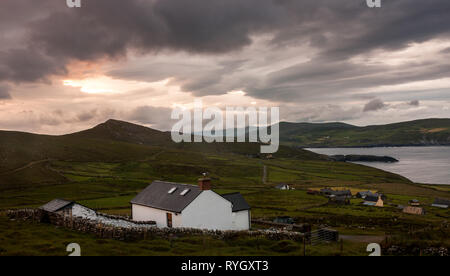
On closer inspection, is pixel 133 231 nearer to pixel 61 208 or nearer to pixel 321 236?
pixel 61 208

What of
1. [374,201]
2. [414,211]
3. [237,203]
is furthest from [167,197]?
[374,201]

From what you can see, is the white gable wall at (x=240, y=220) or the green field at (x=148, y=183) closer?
the green field at (x=148, y=183)

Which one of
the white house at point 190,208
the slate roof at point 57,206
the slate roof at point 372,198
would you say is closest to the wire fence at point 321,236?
the white house at point 190,208

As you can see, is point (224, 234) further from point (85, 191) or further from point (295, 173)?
point (295, 173)

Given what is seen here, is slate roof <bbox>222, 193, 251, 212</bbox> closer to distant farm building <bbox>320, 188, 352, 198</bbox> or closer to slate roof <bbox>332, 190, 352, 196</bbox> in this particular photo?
distant farm building <bbox>320, 188, 352, 198</bbox>

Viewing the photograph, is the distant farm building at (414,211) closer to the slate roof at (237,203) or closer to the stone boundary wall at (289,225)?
the stone boundary wall at (289,225)

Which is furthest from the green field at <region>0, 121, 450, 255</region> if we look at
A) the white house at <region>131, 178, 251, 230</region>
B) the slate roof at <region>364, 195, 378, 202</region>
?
the white house at <region>131, 178, 251, 230</region>

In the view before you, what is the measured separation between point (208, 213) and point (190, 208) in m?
2.99

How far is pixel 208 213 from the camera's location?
41.6 meters

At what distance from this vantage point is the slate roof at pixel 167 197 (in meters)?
40.3

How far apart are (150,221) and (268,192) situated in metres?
71.0

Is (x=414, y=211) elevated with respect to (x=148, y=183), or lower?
lower

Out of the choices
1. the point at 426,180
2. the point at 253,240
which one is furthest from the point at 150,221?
the point at 426,180
